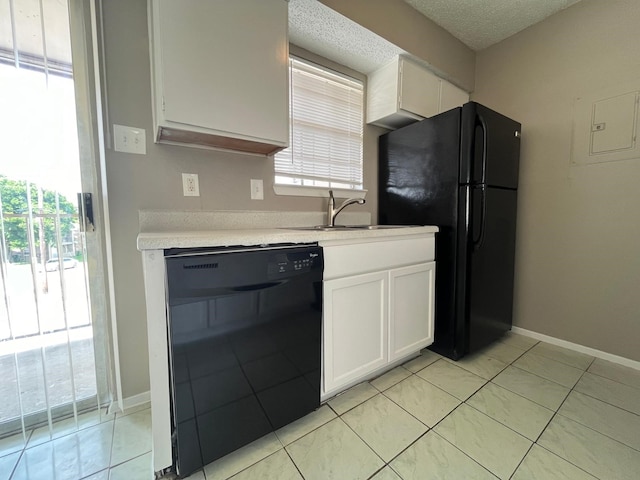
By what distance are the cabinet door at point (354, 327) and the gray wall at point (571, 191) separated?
5.01ft

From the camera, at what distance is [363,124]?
2121mm

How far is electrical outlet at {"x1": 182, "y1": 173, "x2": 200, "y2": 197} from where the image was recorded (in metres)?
1.40

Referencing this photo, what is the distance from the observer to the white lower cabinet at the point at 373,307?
124 centimetres

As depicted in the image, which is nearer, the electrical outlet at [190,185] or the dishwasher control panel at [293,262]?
the dishwasher control panel at [293,262]

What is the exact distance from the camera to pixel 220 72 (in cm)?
118

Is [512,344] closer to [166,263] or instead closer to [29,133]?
[166,263]

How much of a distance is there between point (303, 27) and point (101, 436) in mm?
2377

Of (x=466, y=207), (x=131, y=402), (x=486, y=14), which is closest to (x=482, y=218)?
(x=466, y=207)

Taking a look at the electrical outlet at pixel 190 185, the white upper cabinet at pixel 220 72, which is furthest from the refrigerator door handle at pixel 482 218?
the electrical outlet at pixel 190 185

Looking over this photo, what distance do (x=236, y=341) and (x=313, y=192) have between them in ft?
3.98

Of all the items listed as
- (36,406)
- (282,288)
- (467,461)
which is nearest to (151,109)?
(282,288)

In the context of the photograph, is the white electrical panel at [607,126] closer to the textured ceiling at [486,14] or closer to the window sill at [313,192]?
the textured ceiling at [486,14]

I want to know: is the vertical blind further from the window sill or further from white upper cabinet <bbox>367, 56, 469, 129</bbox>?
white upper cabinet <bbox>367, 56, 469, 129</bbox>

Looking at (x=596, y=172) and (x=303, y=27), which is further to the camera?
(x=596, y=172)
